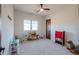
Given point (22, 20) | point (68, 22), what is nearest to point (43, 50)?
point (68, 22)

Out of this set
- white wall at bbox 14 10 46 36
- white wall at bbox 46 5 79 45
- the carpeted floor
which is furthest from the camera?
white wall at bbox 14 10 46 36

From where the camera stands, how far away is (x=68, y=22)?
3795 mm

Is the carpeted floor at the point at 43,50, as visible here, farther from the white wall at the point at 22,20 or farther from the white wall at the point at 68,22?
the white wall at the point at 22,20

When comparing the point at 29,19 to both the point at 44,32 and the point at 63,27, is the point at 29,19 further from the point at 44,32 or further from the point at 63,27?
the point at 63,27

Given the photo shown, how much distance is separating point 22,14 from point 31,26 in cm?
70

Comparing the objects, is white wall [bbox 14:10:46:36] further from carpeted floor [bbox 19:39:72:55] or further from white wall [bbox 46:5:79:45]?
carpeted floor [bbox 19:39:72:55]

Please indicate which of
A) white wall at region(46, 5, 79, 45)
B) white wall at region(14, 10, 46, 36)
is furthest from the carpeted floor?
white wall at region(14, 10, 46, 36)

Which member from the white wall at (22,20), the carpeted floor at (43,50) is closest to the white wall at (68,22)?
the white wall at (22,20)

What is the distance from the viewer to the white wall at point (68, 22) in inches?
132

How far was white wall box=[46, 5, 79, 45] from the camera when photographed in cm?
335

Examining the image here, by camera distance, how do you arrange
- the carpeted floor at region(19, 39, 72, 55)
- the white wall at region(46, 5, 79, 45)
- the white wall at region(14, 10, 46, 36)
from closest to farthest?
the carpeted floor at region(19, 39, 72, 55) < the white wall at region(46, 5, 79, 45) < the white wall at region(14, 10, 46, 36)

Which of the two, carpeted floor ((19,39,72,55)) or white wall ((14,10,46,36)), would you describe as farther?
white wall ((14,10,46,36))

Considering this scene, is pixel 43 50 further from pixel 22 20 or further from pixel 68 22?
pixel 22 20
